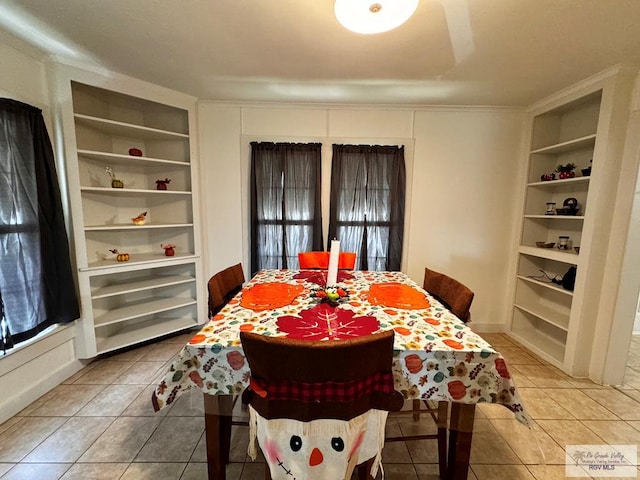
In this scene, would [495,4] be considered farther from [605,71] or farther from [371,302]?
[371,302]

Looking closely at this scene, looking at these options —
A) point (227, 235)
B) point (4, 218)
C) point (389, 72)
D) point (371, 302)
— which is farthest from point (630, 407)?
point (4, 218)

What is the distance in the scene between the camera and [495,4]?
1326mm

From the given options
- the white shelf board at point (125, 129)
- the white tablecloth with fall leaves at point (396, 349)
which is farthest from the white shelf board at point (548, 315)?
the white shelf board at point (125, 129)

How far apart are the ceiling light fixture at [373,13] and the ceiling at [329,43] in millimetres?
318

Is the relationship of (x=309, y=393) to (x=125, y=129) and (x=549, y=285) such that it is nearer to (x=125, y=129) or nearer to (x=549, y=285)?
(x=549, y=285)

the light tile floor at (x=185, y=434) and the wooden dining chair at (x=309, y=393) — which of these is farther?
the light tile floor at (x=185, y=434)

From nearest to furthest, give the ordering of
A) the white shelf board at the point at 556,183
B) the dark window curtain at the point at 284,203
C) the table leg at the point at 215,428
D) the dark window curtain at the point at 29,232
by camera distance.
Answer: the table leg at the point at 215,428 < the dark window curtain at the point at 29,232 < the white shelf board at the point at 556,183 < the dark window curtain at the point at 284,203

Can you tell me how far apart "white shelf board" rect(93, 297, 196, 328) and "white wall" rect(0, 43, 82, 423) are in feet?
0.87

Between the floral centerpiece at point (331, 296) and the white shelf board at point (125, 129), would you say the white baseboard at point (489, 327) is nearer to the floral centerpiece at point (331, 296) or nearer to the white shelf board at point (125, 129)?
the floral centerpiece at point (331, 296)

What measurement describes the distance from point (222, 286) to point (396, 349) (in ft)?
3.63

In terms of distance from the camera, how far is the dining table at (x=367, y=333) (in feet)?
3.25

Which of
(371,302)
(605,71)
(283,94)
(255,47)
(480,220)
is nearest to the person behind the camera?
(371,302)

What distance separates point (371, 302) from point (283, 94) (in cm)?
212

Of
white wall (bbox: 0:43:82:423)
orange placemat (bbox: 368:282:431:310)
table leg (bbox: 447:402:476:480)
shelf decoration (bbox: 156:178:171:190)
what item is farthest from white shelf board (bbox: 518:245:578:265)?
white wall (bbox: 0:43:82:423)
